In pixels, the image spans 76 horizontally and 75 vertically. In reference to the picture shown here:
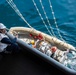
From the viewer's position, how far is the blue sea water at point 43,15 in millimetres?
8852

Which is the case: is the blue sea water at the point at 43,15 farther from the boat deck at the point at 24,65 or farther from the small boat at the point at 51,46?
the boat deck at the point at 24,65

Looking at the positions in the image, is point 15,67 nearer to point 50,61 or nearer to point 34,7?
point 50,61

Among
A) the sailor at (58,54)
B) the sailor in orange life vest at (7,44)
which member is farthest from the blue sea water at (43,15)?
the sailor in orange life vest at (7,44)

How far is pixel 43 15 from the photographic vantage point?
988cm

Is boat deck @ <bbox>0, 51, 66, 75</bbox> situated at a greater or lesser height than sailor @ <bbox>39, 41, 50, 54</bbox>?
lesser

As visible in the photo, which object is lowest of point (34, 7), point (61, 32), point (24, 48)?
point (24, 48)

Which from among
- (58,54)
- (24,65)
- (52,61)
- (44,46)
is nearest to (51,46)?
(44,46)

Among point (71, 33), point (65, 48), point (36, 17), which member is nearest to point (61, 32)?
point (71, 33)

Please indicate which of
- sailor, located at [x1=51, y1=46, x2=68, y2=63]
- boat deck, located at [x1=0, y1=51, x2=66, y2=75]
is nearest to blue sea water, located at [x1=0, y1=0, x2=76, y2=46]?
sailor, located at [x1=51, y1=46, x2=68, y2=63]

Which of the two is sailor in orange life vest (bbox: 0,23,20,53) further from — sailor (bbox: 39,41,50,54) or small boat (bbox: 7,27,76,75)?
sailor (bbox: 39,41,50,54)

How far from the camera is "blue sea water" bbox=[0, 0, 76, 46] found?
8.85 metres

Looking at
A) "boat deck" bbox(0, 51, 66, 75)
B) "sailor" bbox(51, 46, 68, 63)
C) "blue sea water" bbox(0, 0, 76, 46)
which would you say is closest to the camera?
"boat deck" bbox(0, 51, 66, 75)

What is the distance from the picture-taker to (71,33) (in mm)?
8609

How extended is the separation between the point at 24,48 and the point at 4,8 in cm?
688
